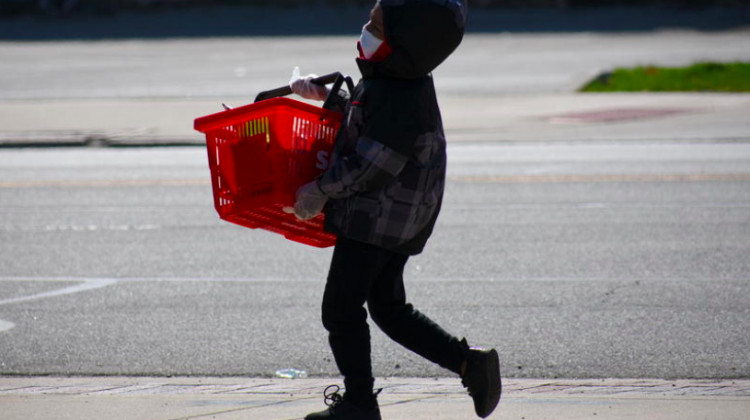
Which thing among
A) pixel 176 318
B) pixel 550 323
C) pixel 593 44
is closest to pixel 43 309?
pixel 176 318

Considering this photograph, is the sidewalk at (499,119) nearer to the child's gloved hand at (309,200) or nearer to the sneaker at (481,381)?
the sneaker at (481,381)

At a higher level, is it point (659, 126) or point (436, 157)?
point (436, 157)

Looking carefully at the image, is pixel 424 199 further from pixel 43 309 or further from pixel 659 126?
pixel 659 126

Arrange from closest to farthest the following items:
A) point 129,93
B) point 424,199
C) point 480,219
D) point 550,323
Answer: point 424,199 < point 550,323 < point 480,219 < point 129,93

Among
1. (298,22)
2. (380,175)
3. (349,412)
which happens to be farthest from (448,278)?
(298,22)

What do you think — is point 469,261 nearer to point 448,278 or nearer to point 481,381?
point 448,278

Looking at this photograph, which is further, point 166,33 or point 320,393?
point 166,33

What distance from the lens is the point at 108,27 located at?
4103 cm

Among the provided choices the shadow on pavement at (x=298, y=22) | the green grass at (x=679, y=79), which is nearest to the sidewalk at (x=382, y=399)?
the green grass at (x=679, y=79)

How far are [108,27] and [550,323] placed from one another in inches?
1447

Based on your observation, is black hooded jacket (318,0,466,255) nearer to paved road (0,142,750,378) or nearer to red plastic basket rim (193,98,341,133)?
red plastic basket rim (193,98,341,133)

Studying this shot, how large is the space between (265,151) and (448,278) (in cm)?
375

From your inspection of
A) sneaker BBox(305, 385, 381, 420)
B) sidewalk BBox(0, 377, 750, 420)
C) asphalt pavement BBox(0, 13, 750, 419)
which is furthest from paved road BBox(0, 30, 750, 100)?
sneaker BBox(305, 385, 381, 420)

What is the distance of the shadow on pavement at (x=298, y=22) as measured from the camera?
121ft
